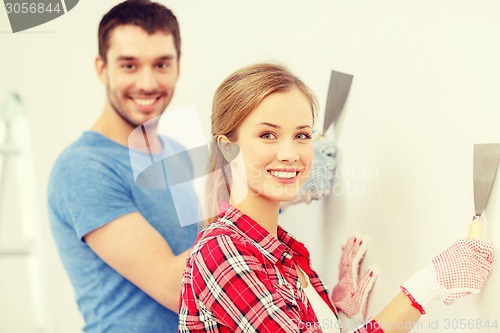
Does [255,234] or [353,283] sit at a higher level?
[255,234]

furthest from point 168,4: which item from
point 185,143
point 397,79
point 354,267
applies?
point 354,267

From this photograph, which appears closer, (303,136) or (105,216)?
(303,136)

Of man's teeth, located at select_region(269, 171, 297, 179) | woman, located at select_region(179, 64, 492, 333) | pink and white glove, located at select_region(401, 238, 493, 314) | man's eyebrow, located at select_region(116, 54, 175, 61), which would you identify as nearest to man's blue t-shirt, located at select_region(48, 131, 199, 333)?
man's eyebrow, located at select_region(116, 54, 175, 61)

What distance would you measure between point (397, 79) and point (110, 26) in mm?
775

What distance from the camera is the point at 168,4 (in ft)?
5.49

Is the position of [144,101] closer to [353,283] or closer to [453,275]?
[353,283]

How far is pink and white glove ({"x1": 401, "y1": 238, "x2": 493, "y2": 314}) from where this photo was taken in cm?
112

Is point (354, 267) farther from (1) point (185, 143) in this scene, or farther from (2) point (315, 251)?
(1) point (185, 143)

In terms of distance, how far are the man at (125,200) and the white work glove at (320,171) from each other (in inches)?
11.8

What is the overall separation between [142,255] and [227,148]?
14.9 inches

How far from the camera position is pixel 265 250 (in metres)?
1.13

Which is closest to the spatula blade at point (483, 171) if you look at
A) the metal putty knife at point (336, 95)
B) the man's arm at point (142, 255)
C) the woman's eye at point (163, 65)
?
the metal putty knife at point (336, 95)

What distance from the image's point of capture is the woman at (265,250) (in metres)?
1.04

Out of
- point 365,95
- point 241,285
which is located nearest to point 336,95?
point 365,95
